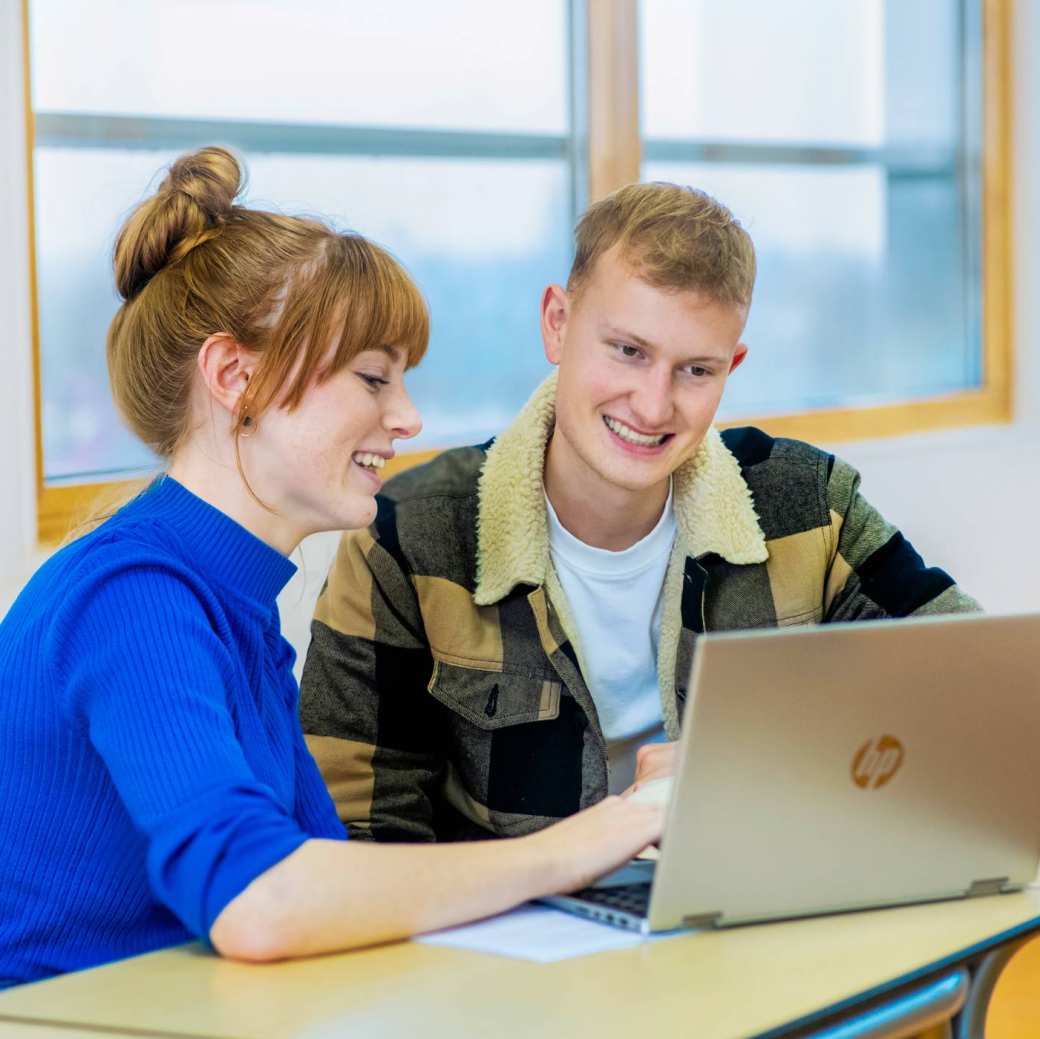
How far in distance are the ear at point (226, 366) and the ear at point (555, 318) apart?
1.80 feet

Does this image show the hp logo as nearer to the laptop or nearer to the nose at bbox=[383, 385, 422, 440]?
the laptop

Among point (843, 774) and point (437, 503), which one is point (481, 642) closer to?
point (437, 503)

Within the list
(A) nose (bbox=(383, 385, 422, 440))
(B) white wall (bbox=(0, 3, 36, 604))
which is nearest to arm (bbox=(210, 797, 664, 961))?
(A) nose (bbox=(383, 385, 422, 440))

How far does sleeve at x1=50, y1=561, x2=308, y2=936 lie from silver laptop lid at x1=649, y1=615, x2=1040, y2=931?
0.29 metres

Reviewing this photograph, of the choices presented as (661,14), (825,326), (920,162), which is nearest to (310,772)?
(661,14)

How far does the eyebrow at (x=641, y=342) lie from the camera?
1718 millimetres

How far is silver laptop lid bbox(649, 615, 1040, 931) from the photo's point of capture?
3.56 ft

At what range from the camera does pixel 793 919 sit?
1200mm

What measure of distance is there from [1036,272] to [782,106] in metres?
0.81

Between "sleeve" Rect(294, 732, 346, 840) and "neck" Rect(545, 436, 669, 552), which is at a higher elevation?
"neck" Rect(545, 436, 669, 552)

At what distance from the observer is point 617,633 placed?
1812mm

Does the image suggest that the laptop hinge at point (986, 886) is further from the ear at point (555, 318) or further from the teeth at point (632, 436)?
the ear at point (555, 318)

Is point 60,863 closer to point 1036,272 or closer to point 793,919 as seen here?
point 793,919

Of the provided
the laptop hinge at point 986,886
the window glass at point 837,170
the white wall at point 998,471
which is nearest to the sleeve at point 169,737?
the laptop hinge at point 986,886
